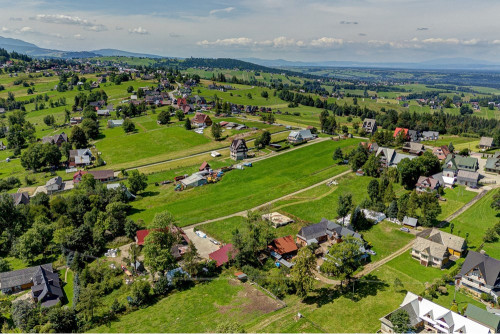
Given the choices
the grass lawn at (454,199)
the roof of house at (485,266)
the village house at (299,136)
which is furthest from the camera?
the village house at (299,136)

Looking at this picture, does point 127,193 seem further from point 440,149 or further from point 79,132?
point 440,149

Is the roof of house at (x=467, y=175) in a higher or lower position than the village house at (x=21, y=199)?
higher

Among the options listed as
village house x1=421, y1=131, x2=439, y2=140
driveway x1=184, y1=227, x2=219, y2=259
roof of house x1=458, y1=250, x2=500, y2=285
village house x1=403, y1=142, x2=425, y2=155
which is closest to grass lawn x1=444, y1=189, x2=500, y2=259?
roof of house x1=458, y1=250, x2=500, y2=285

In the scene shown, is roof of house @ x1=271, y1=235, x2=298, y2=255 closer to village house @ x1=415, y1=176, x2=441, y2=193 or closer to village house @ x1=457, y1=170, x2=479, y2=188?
village house @ x1=415, y1=176, x2=441, y2=193

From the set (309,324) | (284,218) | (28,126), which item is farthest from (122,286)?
(28,126)

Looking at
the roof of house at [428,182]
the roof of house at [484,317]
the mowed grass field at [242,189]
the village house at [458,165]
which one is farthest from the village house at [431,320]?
the village house at [458,165]

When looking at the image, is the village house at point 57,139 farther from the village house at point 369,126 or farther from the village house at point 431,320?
the village house at point 369,126

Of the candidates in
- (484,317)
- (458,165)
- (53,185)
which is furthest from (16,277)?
(458,165)
